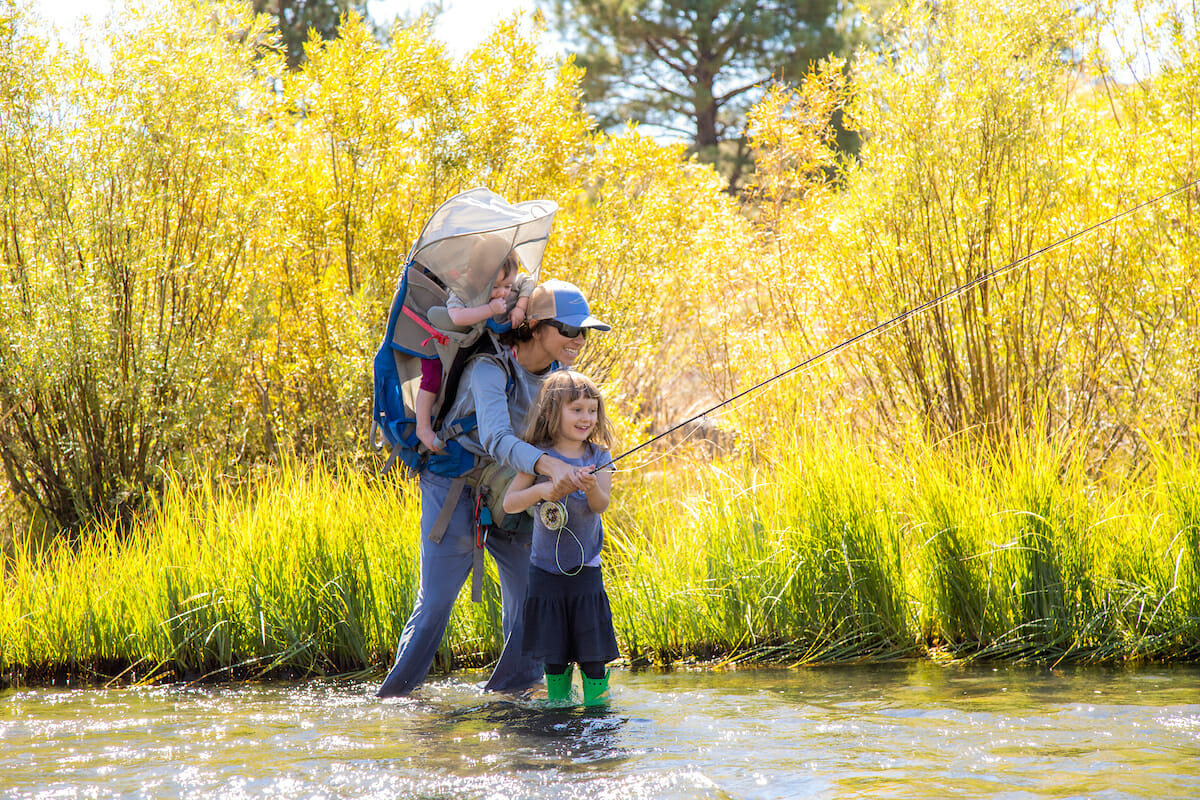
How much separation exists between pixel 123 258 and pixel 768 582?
4.65 meters

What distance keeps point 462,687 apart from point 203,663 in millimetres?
1326

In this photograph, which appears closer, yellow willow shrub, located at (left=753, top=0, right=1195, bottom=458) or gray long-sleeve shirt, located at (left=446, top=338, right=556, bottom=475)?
gray long-sleeve shirt, located at (left=446, top=338, right=556, bottom=475)

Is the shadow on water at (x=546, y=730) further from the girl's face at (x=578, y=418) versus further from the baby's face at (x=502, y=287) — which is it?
the baby's face at (x=502, y=287)

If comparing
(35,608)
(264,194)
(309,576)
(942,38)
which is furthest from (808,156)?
(35,608)

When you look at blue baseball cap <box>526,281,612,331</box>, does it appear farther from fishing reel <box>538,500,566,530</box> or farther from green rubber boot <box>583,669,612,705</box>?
green rubber boot <box>583,669,612,705</box>

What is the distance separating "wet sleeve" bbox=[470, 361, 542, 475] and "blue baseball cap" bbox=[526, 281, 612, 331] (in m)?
0.25

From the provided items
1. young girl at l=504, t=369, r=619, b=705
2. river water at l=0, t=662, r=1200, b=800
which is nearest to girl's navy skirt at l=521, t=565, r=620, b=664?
young girl at l=504, t=369, r=619, b=705

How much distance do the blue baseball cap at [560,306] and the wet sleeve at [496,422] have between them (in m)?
0.25

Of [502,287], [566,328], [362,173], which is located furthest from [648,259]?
[566,328]

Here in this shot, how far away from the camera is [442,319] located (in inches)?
149

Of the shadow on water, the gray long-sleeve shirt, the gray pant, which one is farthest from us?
the gray pant

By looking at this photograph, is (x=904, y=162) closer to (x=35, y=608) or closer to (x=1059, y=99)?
(x=1059, y=99)

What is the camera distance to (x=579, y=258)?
8.30 metres

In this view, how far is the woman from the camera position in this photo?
147 inches
